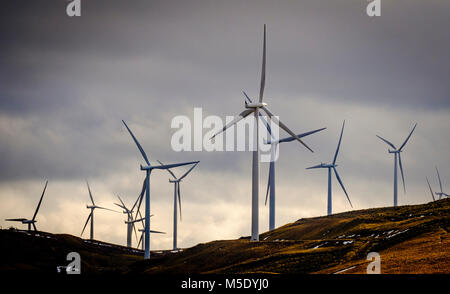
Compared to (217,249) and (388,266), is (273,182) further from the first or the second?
(388,266)

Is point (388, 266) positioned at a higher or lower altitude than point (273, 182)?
lower

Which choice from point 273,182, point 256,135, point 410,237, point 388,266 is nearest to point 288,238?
point 273,182

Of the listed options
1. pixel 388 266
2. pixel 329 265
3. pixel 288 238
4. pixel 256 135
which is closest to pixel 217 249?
pixel 288 238

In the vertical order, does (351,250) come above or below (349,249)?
below

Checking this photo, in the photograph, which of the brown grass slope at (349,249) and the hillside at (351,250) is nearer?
the hillside at (351,250)

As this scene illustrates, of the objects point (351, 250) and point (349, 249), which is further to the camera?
point (349, 249)

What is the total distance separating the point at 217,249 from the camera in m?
193

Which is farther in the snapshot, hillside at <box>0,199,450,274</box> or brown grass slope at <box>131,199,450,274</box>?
brown grass slope at <box>131,199,450,274</box>
